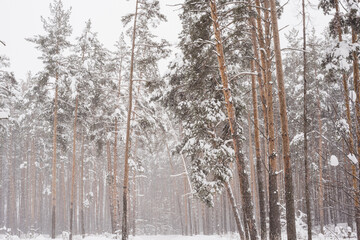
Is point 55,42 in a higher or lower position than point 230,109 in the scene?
higher

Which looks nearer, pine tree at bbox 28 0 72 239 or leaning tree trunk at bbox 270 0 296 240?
leaning tree trunk at bbox 270 0 296 240

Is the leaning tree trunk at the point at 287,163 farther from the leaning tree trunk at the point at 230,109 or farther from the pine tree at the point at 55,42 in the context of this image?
the pine tree at the point at 55,42

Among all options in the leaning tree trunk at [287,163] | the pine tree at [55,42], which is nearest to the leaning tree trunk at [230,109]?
the leaning tree trunk at [287,163]

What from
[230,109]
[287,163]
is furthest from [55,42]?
[287,163]

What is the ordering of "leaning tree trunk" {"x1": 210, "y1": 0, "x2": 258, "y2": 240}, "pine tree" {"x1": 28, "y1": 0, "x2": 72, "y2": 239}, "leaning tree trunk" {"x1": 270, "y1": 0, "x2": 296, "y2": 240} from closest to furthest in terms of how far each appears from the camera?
"leaning tree trunk" {"x1": 270, "y1": 0, "x2": 296, "y2": 240}
"leaning tree trunk" {"x1": 210, "y1": 0, "x2": 258, "y2": 240}
"pine tree" {"x1": 28, "y1": 0, "x2": 72, "y2": 239}

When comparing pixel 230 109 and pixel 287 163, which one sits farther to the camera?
pixel 230 109

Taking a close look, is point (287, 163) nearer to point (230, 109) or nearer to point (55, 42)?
point (230, 109)

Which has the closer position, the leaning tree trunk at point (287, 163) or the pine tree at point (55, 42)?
the leaning tree trunk at point (287, 163)

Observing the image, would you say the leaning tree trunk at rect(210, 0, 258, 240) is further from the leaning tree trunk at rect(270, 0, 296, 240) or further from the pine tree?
the pine tree

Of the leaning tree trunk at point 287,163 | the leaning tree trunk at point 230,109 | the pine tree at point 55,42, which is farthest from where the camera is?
the pine tree at point 55,42

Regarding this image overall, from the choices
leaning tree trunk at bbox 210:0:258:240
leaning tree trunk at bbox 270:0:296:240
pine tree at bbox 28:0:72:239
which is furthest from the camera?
pine tree at bbox 28:0:72:239

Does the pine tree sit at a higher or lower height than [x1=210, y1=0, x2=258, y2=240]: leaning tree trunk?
higher

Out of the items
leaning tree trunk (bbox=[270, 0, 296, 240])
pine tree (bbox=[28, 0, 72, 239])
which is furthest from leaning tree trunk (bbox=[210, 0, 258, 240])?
pine tree (bbox=[28, 0, 72, 239])

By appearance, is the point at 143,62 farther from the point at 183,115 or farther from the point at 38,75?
the point at 38,75
